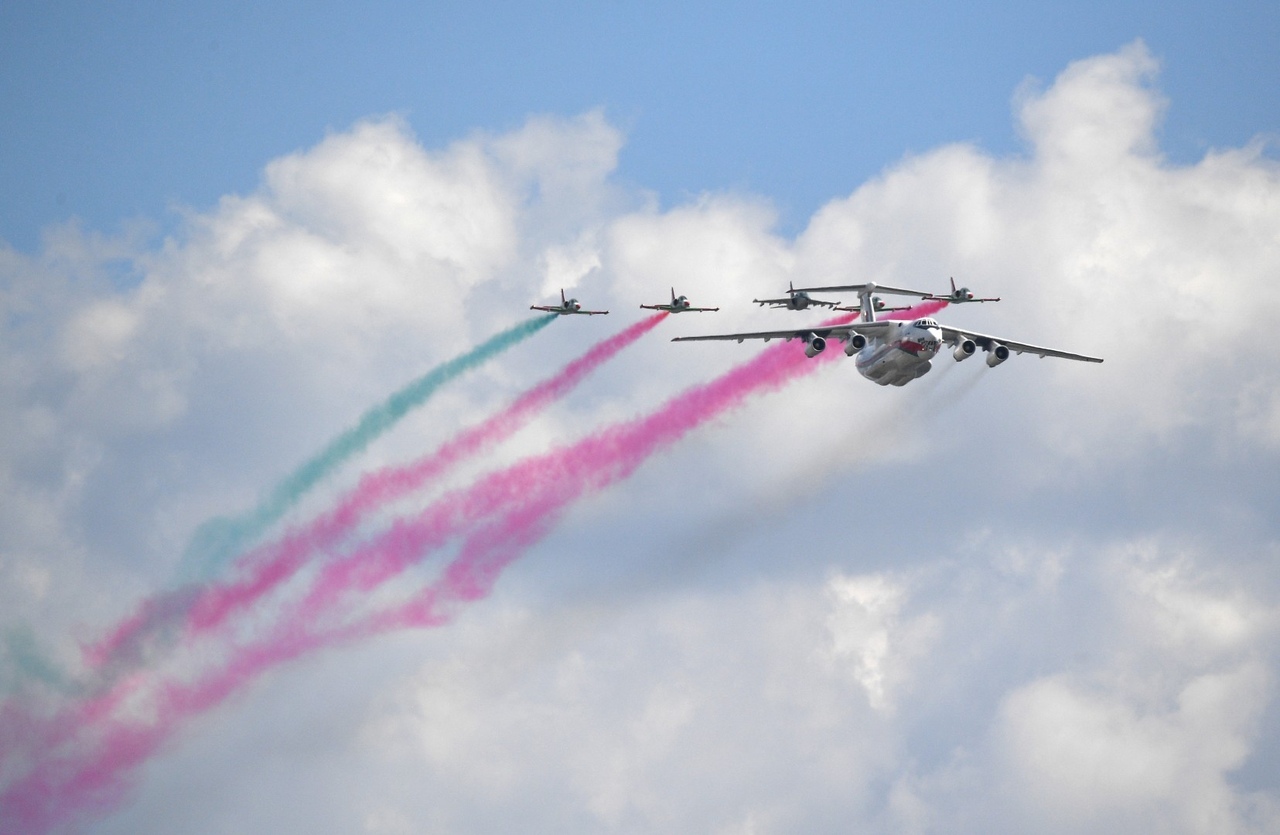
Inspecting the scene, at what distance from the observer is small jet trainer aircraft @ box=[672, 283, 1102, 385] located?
9525 centimetres

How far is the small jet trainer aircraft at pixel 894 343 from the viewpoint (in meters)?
95.2

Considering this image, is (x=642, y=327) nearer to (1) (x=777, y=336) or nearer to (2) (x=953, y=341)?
(1) (x=777, y=336)

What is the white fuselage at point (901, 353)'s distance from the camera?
95062 mm

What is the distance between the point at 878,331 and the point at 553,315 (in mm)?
18644

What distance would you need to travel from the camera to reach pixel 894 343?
315 ft

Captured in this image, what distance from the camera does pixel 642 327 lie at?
341 feet

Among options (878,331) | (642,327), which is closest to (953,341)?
(878,331)

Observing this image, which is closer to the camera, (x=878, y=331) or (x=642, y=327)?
(x=878, y=331)

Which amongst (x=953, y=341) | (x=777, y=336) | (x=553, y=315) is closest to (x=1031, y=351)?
(x=953, y=341)

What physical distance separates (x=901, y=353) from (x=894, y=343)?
670mm

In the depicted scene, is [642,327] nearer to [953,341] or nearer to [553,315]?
[553,315]

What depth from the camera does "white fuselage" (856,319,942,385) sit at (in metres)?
95.1

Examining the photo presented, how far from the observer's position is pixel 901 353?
314 ft

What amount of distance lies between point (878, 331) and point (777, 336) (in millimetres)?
5472
